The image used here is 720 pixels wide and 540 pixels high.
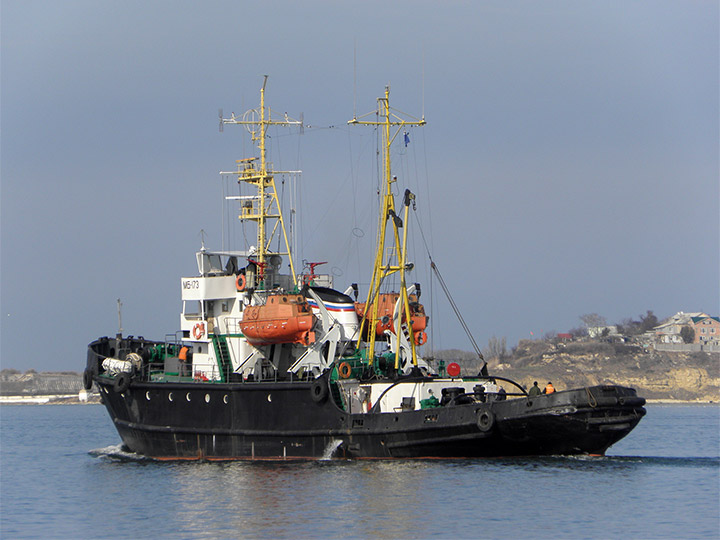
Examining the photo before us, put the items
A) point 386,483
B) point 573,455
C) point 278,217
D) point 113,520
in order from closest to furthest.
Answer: point 113,520 → point 386,483 → point 573,455 → point 278,217

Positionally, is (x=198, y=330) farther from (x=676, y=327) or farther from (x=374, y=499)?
(x=676, y=327)

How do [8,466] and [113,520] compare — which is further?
[8,466]

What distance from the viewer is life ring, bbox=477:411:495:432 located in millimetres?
27391

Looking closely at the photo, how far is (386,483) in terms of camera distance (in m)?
25.9

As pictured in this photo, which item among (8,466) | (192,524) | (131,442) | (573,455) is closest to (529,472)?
(573,455)

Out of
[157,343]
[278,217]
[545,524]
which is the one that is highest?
[278,217]

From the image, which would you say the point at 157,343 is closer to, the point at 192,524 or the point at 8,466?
the point at 8,466

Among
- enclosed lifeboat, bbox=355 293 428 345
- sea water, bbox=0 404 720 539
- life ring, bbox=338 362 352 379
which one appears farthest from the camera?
enclosed lifeboat, bbox=355 293 428 345

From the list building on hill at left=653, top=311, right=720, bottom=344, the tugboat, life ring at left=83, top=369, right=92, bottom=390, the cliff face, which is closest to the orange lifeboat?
the tugboat

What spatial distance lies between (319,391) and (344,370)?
1163 millimetres

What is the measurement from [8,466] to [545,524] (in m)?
22.1

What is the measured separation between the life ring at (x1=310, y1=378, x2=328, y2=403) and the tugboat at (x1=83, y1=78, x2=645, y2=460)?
0.11 ft

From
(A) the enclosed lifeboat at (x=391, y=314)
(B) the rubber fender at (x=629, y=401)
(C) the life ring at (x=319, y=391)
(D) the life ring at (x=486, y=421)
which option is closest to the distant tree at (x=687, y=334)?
(A) the enclosed lifeboat at (x=391, y=314)

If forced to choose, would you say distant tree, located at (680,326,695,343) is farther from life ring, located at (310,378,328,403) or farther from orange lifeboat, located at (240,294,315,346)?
life ring, located at (310,378,328,403)
